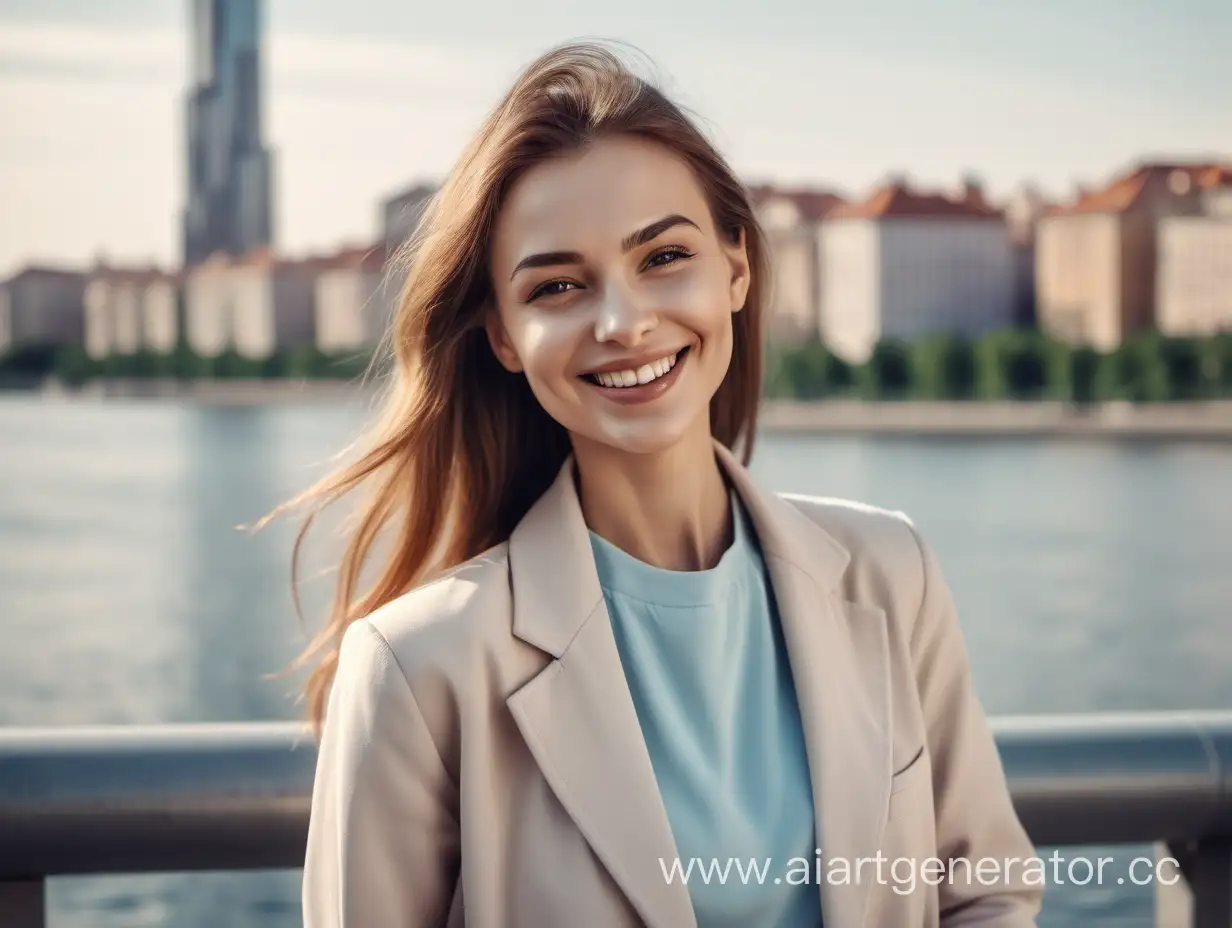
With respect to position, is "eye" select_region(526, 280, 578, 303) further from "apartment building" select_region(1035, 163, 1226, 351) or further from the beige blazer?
"apartment building" select_region(1035, 163, 1226, 351)

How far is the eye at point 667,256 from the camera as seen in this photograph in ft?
4.13

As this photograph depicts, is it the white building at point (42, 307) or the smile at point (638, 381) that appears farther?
the white building at point (42, 307)

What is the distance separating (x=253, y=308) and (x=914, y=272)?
2863 cm

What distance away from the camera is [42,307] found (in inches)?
2960

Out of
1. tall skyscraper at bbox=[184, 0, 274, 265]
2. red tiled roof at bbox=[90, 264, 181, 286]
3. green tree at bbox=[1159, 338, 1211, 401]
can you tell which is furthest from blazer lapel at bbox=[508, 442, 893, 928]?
tall skyscraper at bbox=[184, 0, 274, 265]

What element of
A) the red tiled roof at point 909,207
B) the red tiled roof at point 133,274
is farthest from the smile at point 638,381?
the red tiled roof at point 133,274

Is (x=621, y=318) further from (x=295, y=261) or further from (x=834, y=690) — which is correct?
(x=295, y=261)

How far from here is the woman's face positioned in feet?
4.05

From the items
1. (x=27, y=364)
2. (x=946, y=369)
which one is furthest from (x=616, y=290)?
(x=27, y=364)

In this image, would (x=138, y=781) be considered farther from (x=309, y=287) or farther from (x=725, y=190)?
(x=309, y=287)

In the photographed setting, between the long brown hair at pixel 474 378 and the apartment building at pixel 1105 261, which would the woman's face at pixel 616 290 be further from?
the apartment building at pixel 1105 261

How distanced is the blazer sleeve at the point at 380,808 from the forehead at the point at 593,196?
1.02ft

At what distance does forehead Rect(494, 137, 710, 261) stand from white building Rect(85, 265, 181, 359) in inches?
2766

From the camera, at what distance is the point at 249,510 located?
3005cm
